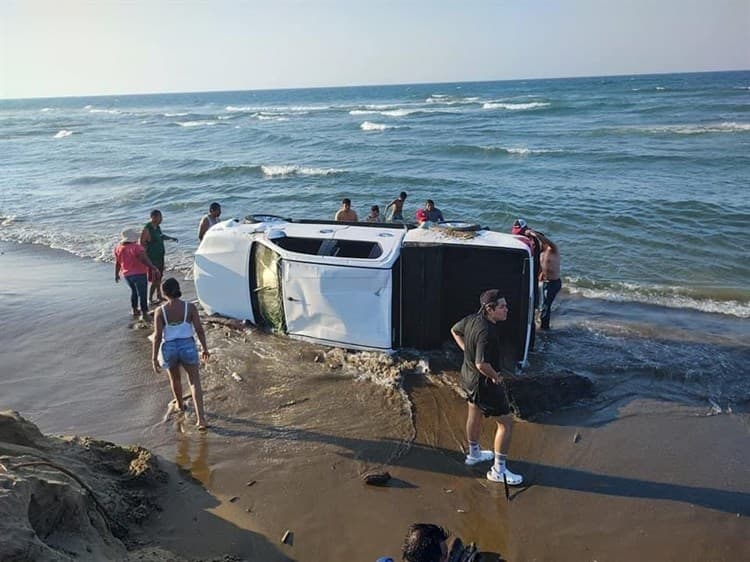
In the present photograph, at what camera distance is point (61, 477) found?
13.7 ft

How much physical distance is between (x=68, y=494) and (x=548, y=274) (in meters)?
6.90

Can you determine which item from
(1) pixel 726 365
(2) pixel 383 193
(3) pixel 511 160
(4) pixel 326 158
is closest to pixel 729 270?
(1) pixel 726 365

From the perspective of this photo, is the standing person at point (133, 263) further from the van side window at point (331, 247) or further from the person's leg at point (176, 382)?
the person's leg at point (176, 382)

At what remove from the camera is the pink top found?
30.1 feet

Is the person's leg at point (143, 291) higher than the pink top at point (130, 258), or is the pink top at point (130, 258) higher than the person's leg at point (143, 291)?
the pink top at point (130, 258)

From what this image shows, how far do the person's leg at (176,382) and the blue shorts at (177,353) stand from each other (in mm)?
80

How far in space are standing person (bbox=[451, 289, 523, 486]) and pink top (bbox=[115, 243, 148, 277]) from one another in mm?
5570

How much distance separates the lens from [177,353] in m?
6.16

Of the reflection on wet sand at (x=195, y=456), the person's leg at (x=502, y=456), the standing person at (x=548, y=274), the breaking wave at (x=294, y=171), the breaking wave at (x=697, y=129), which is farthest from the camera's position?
the breaking wave at (x=697, y=129)

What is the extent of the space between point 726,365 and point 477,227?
3.74 metres

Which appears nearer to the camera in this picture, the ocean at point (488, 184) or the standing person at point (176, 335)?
the standing person at point (176, 335)

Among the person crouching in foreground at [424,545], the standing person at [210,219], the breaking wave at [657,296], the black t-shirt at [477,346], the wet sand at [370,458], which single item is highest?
the standing person at [210,219]

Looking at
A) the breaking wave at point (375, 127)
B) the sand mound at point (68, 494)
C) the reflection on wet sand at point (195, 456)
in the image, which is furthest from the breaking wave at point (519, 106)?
the sand mound at point (68, 494)

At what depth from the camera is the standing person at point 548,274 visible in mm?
8891
